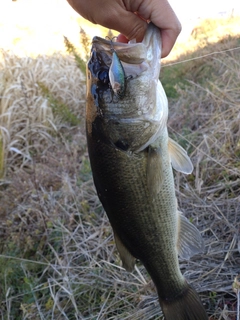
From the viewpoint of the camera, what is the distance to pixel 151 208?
1.74 m

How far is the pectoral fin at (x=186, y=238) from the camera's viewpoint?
6.22ft

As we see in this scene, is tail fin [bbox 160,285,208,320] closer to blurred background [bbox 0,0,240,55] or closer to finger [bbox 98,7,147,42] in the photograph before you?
finger [bbox 98,7,147,42]

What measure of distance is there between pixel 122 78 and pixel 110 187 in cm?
49

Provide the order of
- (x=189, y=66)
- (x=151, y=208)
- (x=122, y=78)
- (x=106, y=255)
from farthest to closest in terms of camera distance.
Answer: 1. (x=189, y=66)
2. (x=106, y=255)
3. (x=151, y=208)
4. (x=122, y=78)

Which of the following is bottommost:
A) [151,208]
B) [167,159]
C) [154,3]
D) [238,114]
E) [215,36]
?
[215,36]

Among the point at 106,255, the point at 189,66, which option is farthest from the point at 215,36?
the point at 106,255

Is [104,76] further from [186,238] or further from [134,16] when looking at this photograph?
[186,238]

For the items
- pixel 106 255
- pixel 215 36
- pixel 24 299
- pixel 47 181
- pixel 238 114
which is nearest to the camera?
pixel 24 299

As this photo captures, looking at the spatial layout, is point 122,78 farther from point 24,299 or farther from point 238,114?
point 238,114

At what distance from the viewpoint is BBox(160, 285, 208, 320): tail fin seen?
1790mm

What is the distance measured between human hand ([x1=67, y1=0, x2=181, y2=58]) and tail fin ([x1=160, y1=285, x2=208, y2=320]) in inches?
48.3

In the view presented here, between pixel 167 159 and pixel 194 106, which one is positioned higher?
pixel 167 159

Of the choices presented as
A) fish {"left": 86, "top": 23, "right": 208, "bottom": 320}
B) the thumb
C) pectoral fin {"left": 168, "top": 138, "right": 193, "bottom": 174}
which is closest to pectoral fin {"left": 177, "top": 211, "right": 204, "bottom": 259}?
fish {"left": 86, "top": 23, "right": 208, "bottom": 320}

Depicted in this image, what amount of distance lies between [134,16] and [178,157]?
77 cm
